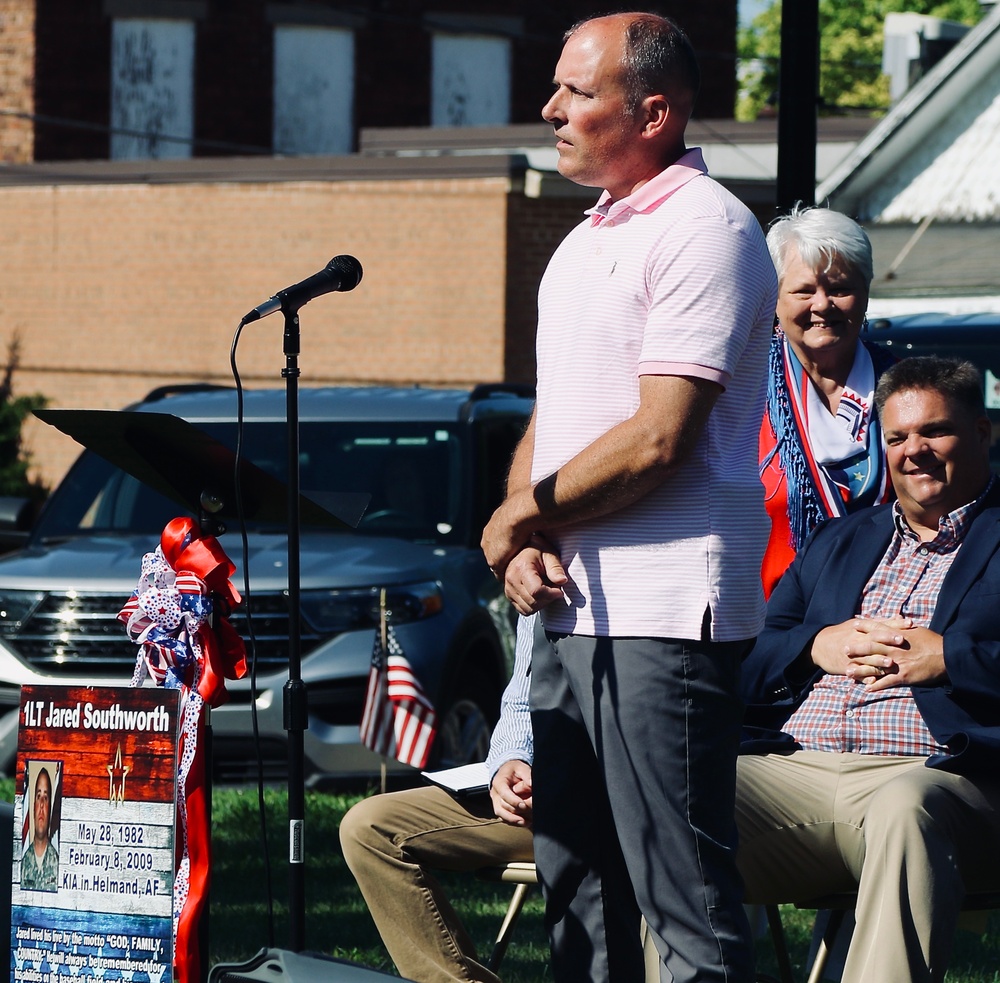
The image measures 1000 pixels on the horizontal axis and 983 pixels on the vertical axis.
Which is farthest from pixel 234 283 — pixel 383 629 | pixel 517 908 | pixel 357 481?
pixel 517 908

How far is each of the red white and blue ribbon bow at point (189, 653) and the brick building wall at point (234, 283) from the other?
13824 mm

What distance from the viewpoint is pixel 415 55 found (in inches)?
1021

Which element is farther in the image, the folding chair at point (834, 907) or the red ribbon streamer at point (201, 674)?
the folding chair at point (834, 907)

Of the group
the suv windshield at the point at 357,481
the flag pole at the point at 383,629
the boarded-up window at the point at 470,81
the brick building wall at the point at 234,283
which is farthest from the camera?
the boarded-up window at the point at 470,81

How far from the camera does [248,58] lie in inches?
984

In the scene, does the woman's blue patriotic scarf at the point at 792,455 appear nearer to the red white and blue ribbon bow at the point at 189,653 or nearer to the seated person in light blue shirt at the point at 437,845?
the seated person in light blue shirt at the point at 437,845

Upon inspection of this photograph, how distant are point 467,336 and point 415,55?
903cm

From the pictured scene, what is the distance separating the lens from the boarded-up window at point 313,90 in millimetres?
25359

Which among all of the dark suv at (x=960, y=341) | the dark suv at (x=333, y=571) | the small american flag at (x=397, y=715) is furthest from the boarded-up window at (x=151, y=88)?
the dark suv at (x=960, y=341)

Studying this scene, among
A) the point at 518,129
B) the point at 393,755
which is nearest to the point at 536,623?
the point at 393,755

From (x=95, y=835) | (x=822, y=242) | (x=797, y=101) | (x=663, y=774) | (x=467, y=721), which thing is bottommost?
(x=467, y=721)

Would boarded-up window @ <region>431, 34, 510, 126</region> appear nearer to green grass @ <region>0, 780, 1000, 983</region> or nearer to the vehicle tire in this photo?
the vehicle tire

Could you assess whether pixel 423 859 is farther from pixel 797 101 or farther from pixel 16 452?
pixel 16 452

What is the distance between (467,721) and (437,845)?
3362 mm
